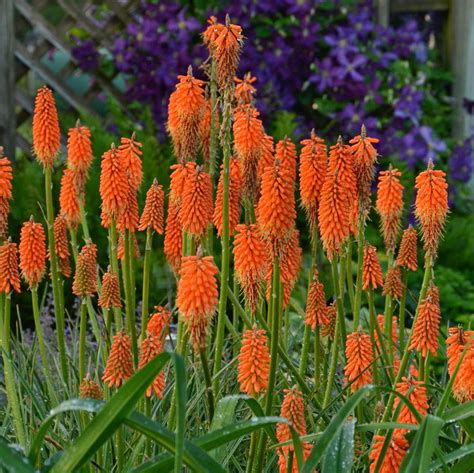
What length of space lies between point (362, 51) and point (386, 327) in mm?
4694

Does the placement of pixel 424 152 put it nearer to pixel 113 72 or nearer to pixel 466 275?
pixel 466 275

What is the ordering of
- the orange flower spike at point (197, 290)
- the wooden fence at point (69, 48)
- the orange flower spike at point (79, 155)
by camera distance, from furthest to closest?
the wooden fence at point (69, 48)
the orange flower spike at point (79, 155)
the orange flower spike at point (197, 290)

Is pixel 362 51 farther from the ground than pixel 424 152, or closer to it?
farther from the ground

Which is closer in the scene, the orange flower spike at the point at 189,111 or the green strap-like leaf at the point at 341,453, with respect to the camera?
the green strap-like leaf at the point at 341,453

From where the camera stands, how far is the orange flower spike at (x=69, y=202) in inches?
117

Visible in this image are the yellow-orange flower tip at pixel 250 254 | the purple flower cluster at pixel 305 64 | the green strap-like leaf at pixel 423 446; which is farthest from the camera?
the purple flower cluster at pixel 305 64

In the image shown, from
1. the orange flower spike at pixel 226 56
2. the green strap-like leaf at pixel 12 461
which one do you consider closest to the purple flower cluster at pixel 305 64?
the orange flower spike at pixel 226 56

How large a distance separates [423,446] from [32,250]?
1161mm

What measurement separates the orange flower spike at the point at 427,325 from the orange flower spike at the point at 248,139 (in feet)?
1.63

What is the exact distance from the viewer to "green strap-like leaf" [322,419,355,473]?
2.13m

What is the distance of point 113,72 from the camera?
755cm

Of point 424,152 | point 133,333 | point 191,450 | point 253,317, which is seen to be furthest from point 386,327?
point 424,152

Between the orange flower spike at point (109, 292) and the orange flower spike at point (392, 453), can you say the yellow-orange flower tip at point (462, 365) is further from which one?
the orange flower spike at point (109, 292)

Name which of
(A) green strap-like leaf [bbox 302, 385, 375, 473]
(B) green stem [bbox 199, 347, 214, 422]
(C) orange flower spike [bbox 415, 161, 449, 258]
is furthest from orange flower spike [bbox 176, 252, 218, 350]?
(C) orange flower spike [bbox 415, 161, 449, 258]
